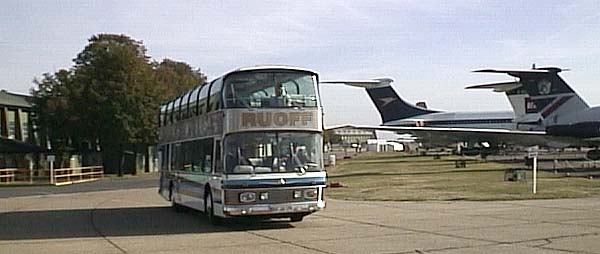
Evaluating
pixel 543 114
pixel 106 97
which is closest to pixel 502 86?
pixel 543 114

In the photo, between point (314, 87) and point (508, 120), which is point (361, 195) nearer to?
point (314, 87)

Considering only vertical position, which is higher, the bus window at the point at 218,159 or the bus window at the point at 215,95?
the bus window at the point at 215,95

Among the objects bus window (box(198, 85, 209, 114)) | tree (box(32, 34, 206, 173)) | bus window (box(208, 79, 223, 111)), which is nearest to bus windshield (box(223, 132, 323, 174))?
bus window (box(208, 79, 223, 111))

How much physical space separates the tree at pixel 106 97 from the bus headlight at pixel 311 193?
4635cm

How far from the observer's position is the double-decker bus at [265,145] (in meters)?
18.3

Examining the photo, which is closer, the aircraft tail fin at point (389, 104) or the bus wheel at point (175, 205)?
the bus wheel at point (175, 205)

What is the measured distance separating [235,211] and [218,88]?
9.76 feet

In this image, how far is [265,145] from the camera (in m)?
18.8

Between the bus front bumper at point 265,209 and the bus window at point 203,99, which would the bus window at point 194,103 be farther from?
the bus front bumper at point 265,209

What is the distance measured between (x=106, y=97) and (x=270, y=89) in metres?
47.0

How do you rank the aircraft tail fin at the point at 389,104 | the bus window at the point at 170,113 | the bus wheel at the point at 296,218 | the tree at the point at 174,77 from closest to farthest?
the bus wheel at the point at 296,218, the bus window at the point at 170,113, the tree at the point at 174,77, the aircraft tail fin at the point at 389,104

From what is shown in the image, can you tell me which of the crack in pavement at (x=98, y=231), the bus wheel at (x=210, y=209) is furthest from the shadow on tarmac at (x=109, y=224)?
the bus wheel at (x=210, y=209)

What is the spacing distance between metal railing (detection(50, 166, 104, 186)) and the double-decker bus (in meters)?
36.1

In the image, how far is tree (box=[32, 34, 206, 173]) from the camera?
63.8 metres
